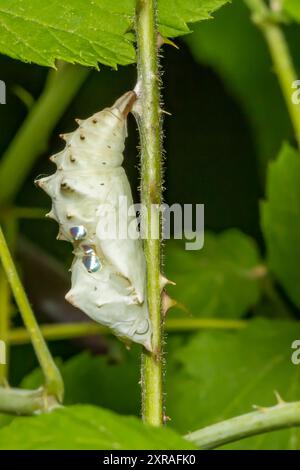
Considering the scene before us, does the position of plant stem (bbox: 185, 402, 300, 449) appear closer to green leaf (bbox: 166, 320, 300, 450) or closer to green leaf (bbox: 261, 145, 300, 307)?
green leaf (bbox: 166, 320, 300, 450)

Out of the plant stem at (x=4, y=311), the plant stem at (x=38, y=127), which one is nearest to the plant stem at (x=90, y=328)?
the plant stem at (x=4, y=311)

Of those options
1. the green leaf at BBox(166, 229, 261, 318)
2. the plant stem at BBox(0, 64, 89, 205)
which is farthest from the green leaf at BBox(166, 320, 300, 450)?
the plant stem at BBox(0, 64, 89, 205)

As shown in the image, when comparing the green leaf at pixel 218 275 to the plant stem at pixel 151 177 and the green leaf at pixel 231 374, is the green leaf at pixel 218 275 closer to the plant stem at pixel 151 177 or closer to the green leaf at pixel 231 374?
the green leaf at pixel 231 374

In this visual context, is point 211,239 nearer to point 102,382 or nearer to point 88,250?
point 102,382

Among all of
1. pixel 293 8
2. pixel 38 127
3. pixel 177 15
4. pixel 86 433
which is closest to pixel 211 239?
pixel 38 127

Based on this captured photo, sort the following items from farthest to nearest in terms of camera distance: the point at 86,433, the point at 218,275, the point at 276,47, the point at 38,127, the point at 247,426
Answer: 1. the point at 218,275
2. the point at 38,127
3. the point at 276,47
4. the point at 247,426
5. the point at 86,433

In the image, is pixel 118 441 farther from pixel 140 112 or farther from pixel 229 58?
pixel 229 58
